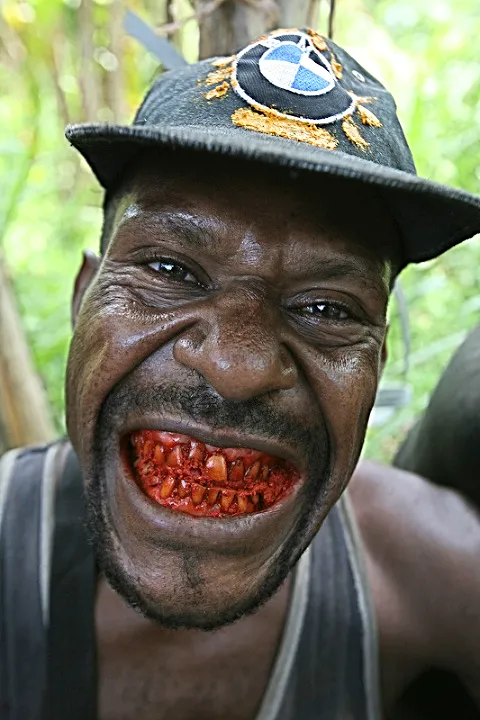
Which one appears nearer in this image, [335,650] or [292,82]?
[292,82]

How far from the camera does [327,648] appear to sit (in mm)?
1403

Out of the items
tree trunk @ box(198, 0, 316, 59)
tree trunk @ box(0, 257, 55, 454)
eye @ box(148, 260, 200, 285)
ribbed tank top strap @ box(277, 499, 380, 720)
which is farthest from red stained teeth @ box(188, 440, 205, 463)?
tree trunk @ box(0, 257, 55, 454)

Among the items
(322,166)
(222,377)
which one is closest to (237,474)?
(222,377)

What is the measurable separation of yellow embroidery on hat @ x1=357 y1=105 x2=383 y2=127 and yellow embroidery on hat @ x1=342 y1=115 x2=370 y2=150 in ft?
0.10

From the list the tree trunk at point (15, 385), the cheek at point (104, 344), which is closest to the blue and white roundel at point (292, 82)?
the cheek at point (104, 344)

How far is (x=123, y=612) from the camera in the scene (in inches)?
54.9

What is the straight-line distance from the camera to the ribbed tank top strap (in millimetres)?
1395

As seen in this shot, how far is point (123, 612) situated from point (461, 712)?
2.55 ft

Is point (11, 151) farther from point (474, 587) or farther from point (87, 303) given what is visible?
point (474, 587)

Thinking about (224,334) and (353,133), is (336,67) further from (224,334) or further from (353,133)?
(224,334)

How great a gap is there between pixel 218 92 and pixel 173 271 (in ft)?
0.93

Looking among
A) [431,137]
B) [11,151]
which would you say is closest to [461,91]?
[431,137]

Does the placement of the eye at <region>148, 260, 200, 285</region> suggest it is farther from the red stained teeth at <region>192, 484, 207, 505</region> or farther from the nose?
the red stained teeth at <region>192, 484, 207, 505</region>

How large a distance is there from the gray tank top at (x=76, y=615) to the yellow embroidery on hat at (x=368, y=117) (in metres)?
0.78
